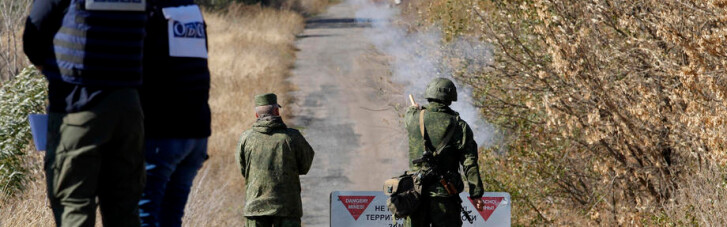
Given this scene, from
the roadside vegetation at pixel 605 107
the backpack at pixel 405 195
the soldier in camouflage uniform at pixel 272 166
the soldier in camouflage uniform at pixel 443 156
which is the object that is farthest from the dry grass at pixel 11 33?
the soldier in camouflage uniform at pixel 443 156

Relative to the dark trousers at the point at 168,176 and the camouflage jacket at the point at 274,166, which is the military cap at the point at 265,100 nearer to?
the camouflage jacket at the point at 274,166

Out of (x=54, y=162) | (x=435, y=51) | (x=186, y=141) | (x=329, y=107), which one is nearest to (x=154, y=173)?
(x=186, y=141)

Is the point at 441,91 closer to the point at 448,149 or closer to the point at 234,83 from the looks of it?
the point at 448,149

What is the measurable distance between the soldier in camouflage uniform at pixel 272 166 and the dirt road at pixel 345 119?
6586mm

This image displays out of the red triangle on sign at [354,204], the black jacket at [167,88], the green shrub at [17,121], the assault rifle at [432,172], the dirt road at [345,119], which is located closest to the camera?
the black jacket at [167,88]

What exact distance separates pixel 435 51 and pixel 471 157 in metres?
7.56

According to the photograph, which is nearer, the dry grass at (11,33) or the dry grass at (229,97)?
the dry grass at (229,97)

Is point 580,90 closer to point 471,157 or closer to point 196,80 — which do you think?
point 471,157

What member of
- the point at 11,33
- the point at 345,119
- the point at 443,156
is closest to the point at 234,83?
the point at 345,119

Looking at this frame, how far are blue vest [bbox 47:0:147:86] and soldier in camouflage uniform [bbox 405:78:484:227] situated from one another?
3971 millimetres

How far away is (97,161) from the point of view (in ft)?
13.0

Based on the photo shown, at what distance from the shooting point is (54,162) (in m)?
3.94

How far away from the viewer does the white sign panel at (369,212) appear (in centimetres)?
998

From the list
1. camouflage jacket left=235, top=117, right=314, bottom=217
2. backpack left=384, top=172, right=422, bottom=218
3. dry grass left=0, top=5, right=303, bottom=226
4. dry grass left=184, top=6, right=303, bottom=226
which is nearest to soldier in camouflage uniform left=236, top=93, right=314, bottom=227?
camouflage jacket left=235, top=117, right=314, bottom=217
